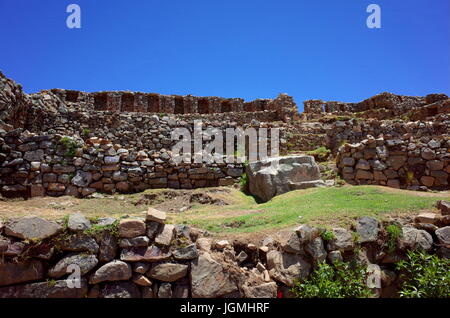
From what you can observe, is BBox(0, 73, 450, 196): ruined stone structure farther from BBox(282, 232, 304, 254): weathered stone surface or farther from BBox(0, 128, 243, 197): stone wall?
BBox(282, 232, 304, 254): weathered stone surface

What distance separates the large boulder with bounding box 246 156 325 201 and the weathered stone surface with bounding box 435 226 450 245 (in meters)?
4.01

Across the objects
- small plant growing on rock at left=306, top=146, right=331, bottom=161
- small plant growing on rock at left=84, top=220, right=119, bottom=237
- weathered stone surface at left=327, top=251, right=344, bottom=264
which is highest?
small plant growing on rock at left=306, top=146, right=331, bottom=161

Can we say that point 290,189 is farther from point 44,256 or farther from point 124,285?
point 44,256

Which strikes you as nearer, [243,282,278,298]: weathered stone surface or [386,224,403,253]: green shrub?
[243,282,278,298]: weathered stone surface

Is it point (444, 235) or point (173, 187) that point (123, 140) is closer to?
point (173, 187)

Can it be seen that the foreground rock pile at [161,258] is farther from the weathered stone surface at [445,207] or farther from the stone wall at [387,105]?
the stone wall at [387,105]

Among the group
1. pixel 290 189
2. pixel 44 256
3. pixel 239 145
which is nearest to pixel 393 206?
pixel 290 189

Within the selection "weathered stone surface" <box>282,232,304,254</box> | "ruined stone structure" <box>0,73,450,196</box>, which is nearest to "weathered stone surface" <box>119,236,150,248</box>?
"weathered stone surface" <box>282,232,304,254</box>

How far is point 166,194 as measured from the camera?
29.6 feet

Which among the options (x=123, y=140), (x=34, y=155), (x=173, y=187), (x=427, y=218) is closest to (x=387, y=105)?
(x=123, y=140)

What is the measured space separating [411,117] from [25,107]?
23.8 m

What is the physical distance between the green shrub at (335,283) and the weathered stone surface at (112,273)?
7.22 ft

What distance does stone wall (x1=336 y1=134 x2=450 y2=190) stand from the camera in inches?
356

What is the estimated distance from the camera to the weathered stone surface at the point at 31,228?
3629 millimetres
